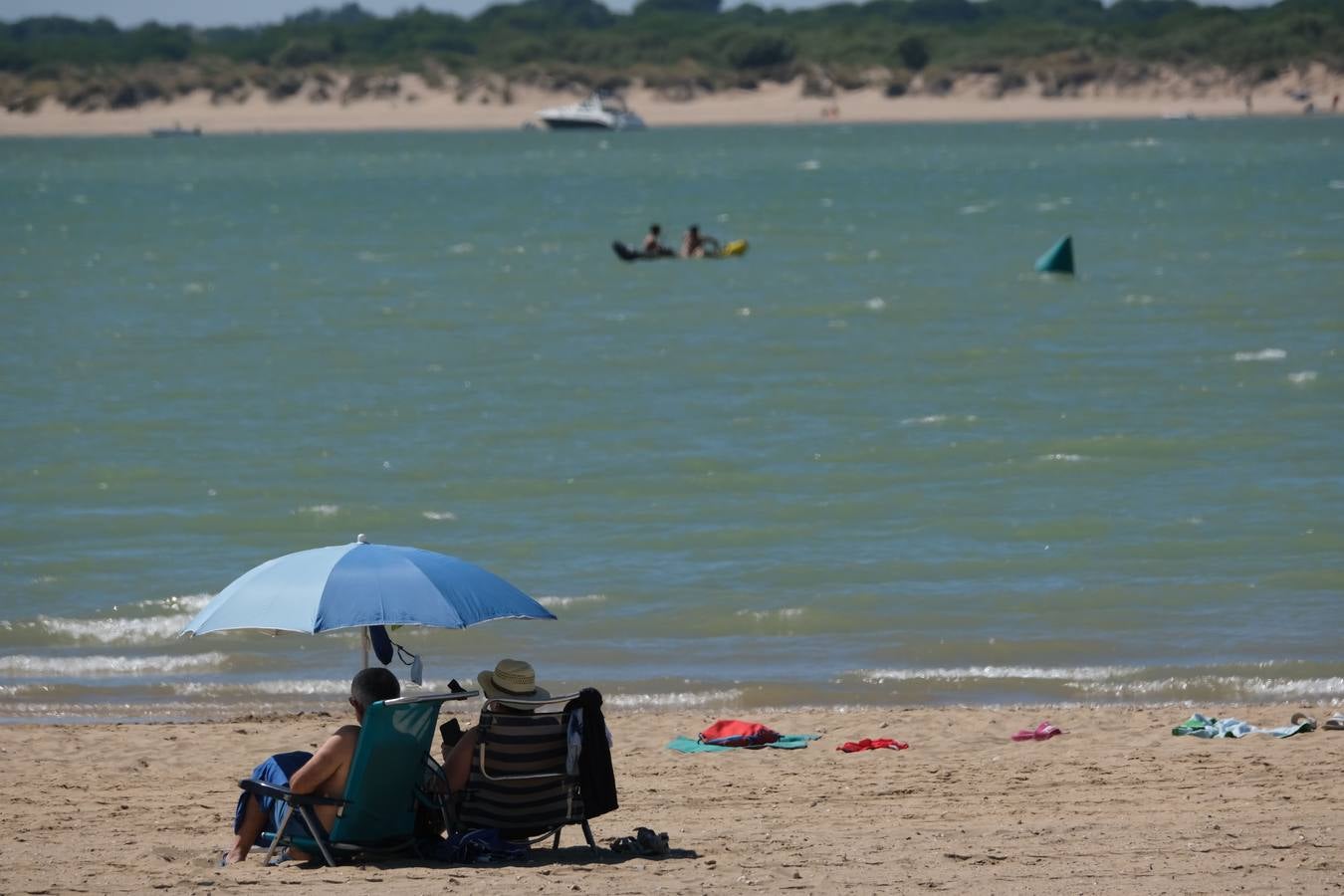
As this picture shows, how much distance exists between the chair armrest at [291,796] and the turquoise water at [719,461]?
4298 mm

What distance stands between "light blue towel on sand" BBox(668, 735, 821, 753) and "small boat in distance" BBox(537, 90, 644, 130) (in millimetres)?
127287

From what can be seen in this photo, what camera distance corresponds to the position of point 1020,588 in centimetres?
1448

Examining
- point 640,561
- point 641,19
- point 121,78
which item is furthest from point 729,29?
point 640,561

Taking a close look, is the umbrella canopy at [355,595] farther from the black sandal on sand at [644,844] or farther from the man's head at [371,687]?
the black sandal on sand at [644,844]

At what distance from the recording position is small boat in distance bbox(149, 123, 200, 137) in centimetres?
14038

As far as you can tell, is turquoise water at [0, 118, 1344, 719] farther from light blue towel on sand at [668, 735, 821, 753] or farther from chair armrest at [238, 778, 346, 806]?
chair armrest at [238, 778, 346, 806]

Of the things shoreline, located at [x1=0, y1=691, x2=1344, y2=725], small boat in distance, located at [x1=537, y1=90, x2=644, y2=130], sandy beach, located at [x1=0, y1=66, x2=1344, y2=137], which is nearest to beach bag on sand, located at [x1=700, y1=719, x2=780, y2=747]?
shoreline, located at [x1=0, y1=691, x2=1344, y2=725]

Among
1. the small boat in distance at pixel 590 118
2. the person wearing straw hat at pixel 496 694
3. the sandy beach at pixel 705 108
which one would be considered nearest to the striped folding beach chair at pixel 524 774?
the person wearing straw hat at pixel 496 694

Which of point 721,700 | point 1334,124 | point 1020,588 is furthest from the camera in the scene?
point 1334,124

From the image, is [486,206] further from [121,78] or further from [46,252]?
[121,78]

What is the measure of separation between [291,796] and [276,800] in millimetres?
229

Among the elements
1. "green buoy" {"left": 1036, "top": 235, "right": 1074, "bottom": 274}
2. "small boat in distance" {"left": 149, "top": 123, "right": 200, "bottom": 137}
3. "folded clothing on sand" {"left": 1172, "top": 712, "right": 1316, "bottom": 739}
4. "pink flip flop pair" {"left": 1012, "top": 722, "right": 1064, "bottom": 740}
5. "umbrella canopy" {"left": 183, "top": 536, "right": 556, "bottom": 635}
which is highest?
"small boat in distance" {"left": 149, "top": 123, "right": 200, "bottom": 137}

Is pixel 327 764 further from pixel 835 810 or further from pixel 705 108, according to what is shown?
pixel 705 108

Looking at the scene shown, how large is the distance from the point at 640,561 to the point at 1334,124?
4221 inches
